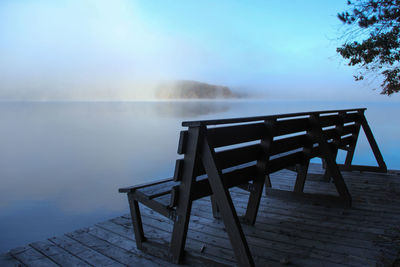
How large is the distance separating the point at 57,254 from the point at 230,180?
169 cm

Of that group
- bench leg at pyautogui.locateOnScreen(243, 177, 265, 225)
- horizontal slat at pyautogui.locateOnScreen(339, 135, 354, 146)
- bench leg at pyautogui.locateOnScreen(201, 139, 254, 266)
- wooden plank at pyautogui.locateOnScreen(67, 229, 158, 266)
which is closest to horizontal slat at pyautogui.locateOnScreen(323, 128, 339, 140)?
horizontal slat at pyautogui.locateOnScreen(339, 135, 354, 146)

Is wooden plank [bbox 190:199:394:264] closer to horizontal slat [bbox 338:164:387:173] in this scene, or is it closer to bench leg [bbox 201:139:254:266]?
bench leg [bbox 201:139:254:266]

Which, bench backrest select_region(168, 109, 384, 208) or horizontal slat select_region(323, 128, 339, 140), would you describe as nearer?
bench backrest select_region(168, 109, 384, 208)

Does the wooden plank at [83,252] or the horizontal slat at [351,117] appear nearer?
the wooden plank at [83,252]

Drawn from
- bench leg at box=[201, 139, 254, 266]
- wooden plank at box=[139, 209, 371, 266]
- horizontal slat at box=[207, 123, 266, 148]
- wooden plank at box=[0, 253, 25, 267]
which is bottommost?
wooden plank at box=[0, 253, 25, 267]

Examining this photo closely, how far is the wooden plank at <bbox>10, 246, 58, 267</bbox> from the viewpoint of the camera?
254 centimetres

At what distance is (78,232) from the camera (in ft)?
10.6

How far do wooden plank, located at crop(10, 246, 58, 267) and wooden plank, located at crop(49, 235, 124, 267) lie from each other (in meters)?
0.20

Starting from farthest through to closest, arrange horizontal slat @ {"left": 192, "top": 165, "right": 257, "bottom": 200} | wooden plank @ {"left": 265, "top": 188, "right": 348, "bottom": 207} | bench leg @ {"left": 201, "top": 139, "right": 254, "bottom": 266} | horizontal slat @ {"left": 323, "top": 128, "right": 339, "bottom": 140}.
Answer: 1. horizontal slat @ {"left": 323, "top": 128, "right": 339, "bottom": 140}
2. wooden plank @ {"left": 265, "top": 188, "right": 348, "bottom": 207}
3. horizontal slat @ {"left": 192, "top": 165, "right": 257, "bottom": 200}
4. bench leg @ {"left": 201, "top": 139, "right": 254, "bottom": 266}

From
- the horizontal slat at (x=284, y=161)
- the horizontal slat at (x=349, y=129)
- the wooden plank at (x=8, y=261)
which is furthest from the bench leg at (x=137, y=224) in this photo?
the horizontal slat at (x=349, y=129)

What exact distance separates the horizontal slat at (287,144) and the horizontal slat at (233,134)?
14.0 inches

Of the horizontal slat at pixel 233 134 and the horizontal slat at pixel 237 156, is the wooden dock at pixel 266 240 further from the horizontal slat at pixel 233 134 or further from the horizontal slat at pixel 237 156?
the horizontal slat at pixel 233 134

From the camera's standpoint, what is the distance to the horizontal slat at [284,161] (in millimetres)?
3211

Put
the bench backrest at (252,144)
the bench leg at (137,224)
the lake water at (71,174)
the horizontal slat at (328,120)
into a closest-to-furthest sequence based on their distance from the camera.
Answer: the bench backrest at (252,144) → the bench leg at (137,224) → the horizontal slat at (328,120) → the lake water at (71,174)
